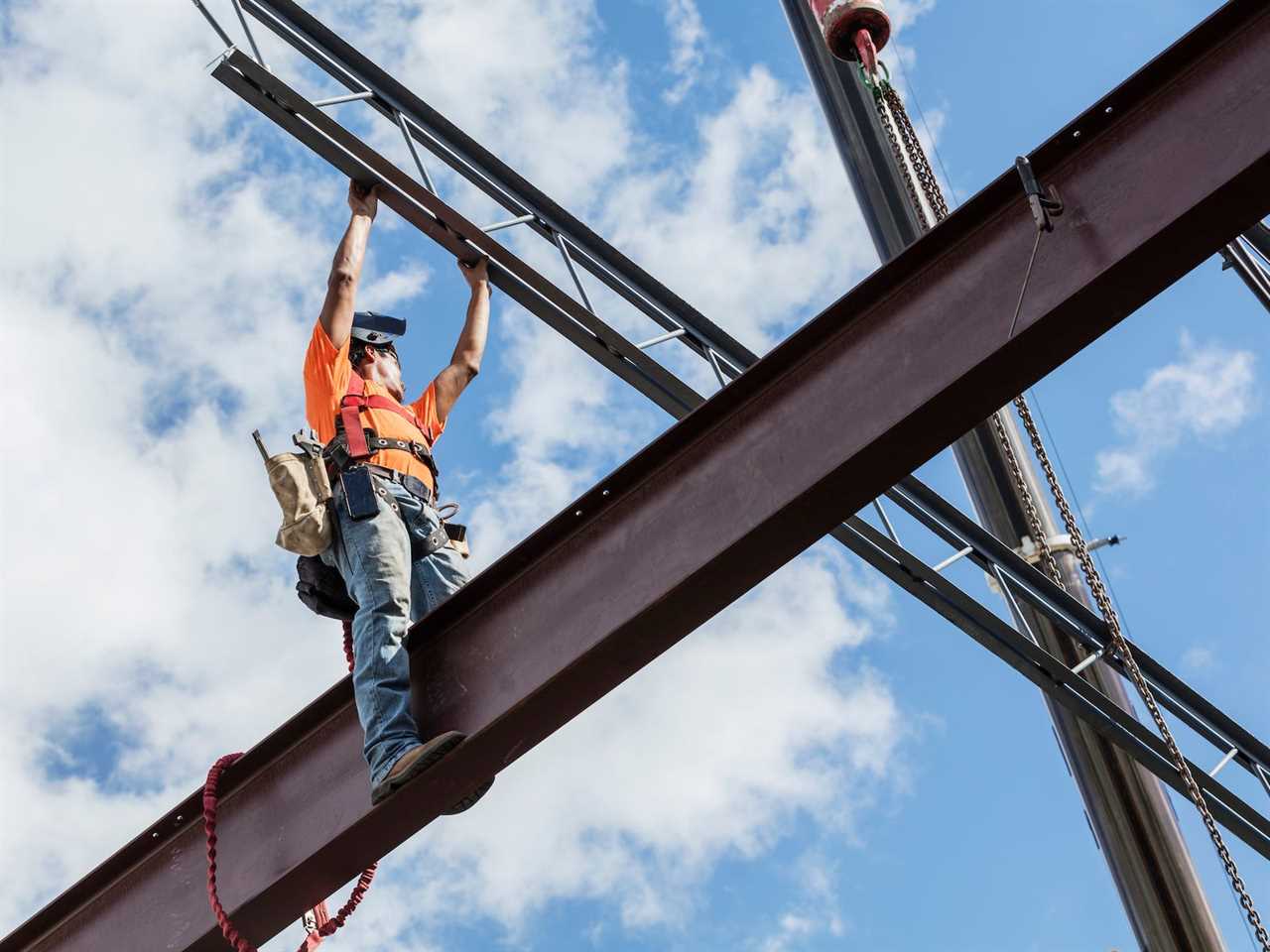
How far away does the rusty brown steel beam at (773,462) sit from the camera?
5.68 metres

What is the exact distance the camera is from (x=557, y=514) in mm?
6371

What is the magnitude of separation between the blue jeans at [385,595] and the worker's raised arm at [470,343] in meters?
0.97

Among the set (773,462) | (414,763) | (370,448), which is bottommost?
(414,763)

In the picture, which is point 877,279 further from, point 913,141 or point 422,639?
point 913,141

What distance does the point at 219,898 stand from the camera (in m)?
6.55

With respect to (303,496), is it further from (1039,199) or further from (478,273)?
(1039,199)

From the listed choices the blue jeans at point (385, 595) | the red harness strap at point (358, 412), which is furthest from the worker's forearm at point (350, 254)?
the blue jeans at point (385, 595)

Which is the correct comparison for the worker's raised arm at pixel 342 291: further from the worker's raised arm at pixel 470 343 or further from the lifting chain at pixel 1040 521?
the lifting chain at pixel 1040 521

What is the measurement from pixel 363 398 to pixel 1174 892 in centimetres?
578

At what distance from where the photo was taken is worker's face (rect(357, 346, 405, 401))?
7.55 meters

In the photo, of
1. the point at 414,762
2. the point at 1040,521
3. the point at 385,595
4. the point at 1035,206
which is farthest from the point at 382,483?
the point at 1040,521

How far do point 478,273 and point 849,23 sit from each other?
3.08 meters

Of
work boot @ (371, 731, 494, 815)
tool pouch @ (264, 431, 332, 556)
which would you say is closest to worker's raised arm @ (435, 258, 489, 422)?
tool pouch @ (264, 431, 332, 556)

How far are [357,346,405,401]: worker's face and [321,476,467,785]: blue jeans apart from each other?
837mm
